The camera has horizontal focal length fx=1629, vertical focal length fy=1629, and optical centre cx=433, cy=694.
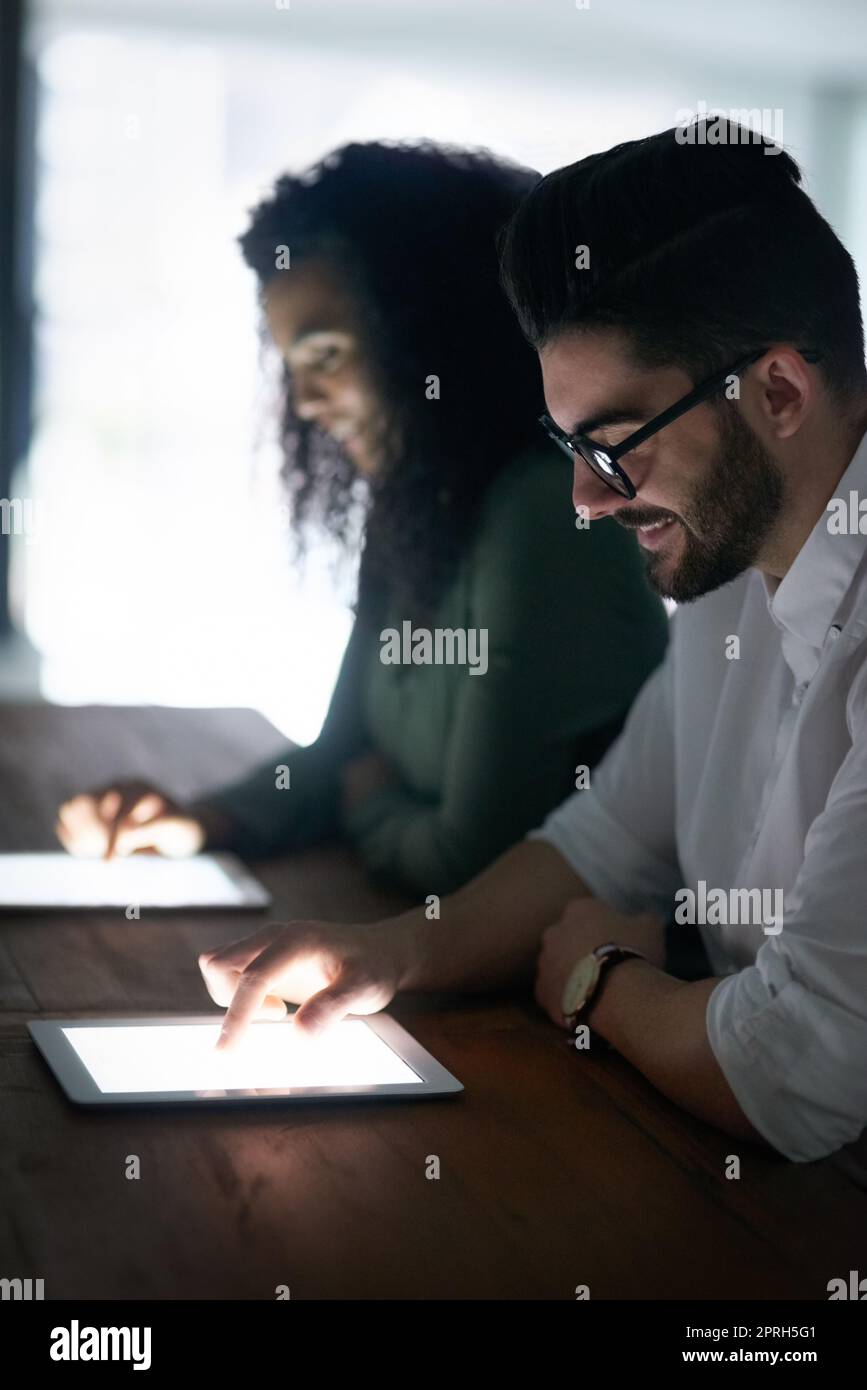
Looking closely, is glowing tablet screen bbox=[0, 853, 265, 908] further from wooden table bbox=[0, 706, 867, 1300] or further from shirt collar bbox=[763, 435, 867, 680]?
shirt collar bbox=[763, 435, 867, 680]

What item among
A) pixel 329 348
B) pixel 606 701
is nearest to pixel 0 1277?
pixel 606 701

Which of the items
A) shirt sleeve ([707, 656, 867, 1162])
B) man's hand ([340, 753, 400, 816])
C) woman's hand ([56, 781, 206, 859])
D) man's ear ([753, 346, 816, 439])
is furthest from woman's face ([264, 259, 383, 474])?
shirt sleeve ([707, 656, 867, 1162])

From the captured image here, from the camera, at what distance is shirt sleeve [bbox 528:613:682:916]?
1621 mm

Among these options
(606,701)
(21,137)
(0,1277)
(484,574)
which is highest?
(21,137)

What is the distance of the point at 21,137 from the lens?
5672 millimetres

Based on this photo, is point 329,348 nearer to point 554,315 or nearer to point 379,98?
point 554,315

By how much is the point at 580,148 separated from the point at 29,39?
6.53 feet

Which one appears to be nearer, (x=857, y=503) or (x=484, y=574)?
(x=857, y=503)

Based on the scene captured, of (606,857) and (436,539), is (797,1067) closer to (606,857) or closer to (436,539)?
(606,857)

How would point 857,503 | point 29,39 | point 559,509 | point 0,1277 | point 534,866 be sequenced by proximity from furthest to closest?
point 29,39, point 559,509, point 534,866, point 857,503, point 0,1277

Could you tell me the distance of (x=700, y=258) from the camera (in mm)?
1256

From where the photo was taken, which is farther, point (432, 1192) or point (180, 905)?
point (180, 905)

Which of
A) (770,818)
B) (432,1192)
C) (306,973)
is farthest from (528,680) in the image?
(432,1192)

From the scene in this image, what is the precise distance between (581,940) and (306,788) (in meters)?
0.71
